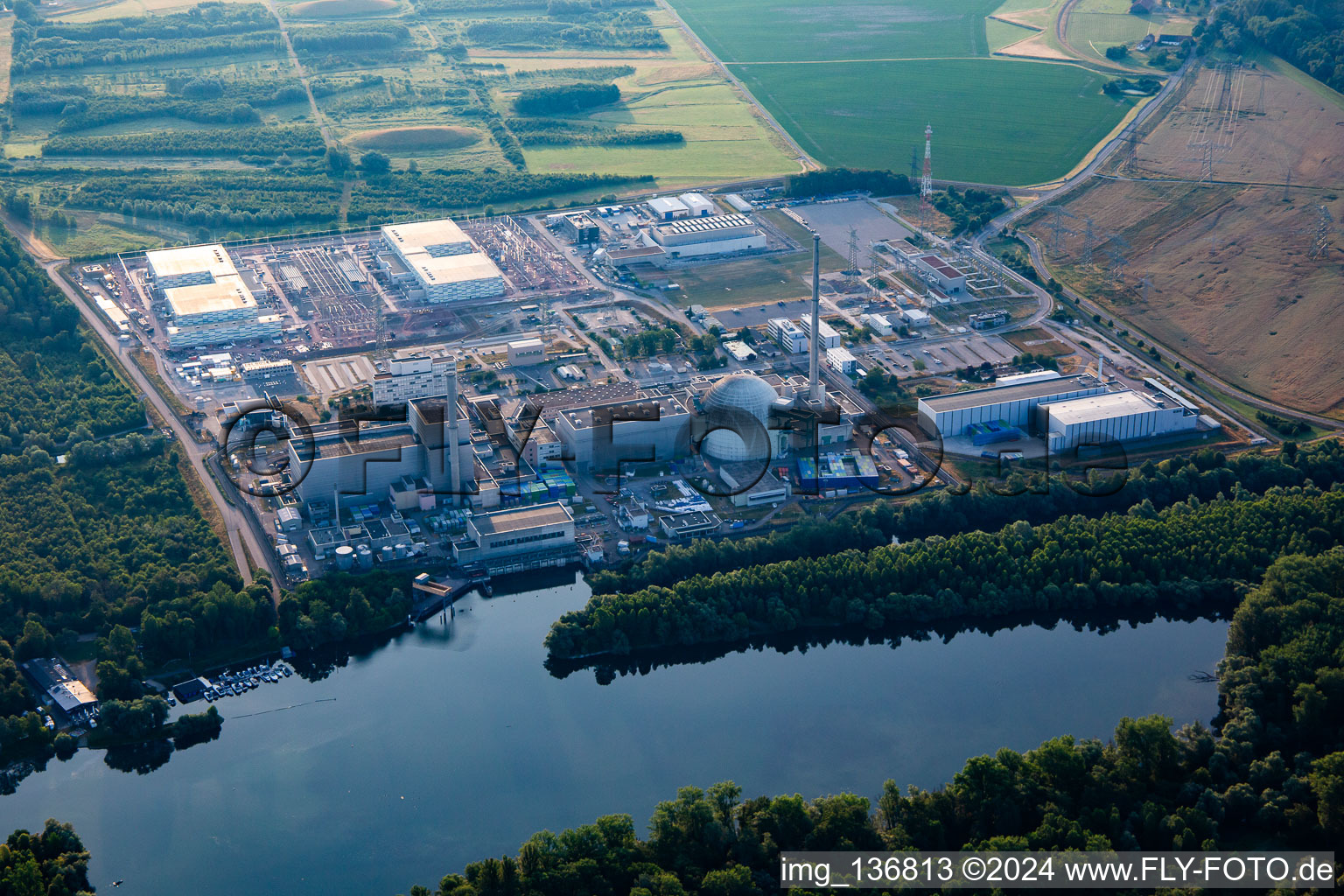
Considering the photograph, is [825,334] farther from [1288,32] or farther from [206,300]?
[1288,32]

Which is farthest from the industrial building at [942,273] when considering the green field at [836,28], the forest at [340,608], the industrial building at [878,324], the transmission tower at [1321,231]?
the green field at [836,28]

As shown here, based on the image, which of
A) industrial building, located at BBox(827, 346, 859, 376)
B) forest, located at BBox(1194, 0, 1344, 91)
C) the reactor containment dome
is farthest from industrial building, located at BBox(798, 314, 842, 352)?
forest, located at BBox(1194, 0, 1344, 91)

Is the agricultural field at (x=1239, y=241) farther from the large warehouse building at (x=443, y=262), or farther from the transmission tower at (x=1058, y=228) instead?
the large warehouse building at (x=443, y=262)

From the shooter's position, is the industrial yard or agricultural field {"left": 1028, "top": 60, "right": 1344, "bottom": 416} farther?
agricultural field {"left": 1028, "top": 60, "right": 1344, "bottom": 416}

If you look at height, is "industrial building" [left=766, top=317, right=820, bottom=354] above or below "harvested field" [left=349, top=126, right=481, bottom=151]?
below

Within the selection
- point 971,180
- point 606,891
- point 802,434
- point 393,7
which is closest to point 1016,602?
point 802,434

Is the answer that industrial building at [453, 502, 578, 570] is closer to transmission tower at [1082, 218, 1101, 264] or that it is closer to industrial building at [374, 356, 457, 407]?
industrial building at [374, 356, 457, 407]

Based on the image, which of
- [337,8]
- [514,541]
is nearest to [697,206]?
[514,541]
